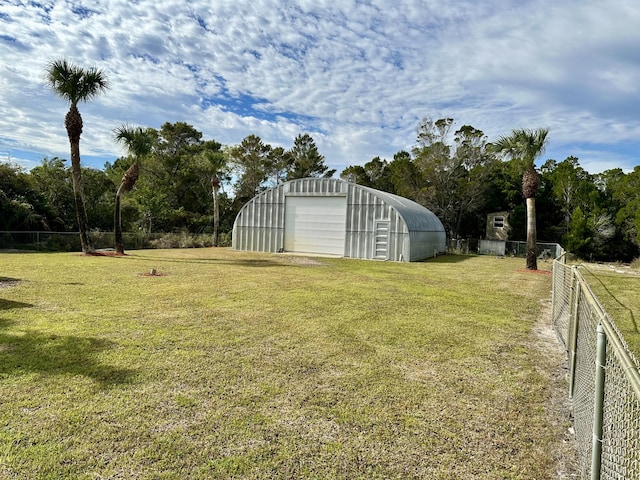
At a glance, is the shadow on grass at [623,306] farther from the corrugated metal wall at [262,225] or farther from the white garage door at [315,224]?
the corrugated metal wall at [262,225]

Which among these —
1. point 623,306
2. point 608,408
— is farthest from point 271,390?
point 623,306

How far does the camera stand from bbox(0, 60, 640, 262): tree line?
23.2m

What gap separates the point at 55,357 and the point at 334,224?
58.8 feet

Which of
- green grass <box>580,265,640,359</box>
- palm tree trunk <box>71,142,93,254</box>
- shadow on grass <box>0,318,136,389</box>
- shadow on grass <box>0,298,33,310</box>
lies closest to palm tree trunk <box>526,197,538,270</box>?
green grass <box>580,265,640,359</box>

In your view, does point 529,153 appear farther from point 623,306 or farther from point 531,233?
point 623,306

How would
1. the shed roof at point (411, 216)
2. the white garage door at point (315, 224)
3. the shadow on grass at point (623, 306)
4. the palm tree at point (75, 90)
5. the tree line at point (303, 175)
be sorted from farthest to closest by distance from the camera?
the tree line at point (303, 175), the white garage door at point (315, 224), the shed roof at point (411, 216), the palm tree at point (75, 90), the shadow on grass at point (623, 306)

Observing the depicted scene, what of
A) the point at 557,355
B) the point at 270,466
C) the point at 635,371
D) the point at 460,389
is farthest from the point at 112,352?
the point at 557,355

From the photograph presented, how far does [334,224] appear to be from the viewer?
866 inches

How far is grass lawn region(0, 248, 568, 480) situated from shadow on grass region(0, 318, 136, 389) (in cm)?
3

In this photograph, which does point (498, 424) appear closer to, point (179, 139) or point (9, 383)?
point (9, 383)

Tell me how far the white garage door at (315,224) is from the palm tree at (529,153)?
851 centimetres

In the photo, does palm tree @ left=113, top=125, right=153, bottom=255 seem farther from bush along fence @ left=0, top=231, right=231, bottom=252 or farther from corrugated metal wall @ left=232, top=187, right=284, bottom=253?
corrugated metal wall @ left=232, top=187, right=284, bottom=253

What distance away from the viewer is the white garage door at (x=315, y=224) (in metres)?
21.9

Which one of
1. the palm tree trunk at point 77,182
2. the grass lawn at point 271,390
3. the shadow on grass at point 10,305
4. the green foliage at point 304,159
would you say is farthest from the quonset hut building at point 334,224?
the green foliage at point 304,159
